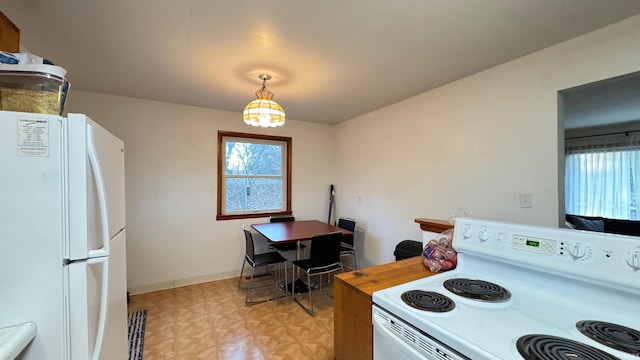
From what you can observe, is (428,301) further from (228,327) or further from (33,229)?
(228,327)

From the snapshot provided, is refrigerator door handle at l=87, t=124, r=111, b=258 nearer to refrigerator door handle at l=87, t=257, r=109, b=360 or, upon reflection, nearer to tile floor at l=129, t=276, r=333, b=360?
refrigerator door handle at l=87, t=257, r=109, b=360

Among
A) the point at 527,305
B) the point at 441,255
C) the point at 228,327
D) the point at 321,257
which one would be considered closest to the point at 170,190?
the point at 228,327

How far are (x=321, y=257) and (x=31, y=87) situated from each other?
7.94 ft

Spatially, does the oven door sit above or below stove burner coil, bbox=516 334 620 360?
below

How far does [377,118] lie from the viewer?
11.5 feet

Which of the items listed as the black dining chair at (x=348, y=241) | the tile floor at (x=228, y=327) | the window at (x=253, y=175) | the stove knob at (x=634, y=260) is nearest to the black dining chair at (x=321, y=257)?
the tile floor at (x=228, y=327)

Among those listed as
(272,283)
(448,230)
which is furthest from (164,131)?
(448,230)

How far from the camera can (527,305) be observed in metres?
0.99

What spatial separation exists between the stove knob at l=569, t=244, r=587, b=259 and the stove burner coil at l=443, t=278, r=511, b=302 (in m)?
0.28

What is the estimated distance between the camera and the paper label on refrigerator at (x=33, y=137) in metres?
0.81

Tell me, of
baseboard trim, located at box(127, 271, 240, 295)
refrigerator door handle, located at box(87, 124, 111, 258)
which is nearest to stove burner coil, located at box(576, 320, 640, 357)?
refrigerator door handle, located at box(87, 124, 111, 258)

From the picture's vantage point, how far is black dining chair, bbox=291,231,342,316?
2.64 m

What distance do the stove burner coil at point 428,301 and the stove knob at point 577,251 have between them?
1.63 ft

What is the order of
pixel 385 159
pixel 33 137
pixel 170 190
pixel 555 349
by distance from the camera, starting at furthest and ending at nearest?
pixel 385 159 → pixel 170 190 → pixel 33 137 → pixel 555 349
